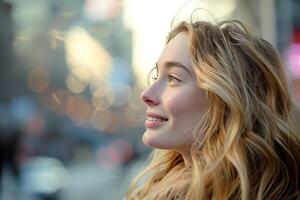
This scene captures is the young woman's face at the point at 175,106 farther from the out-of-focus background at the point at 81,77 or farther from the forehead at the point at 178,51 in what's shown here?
the out-of-focus background at the point at 81,77

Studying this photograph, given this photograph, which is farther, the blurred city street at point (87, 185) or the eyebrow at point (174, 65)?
the blurred city street at point (87, 185)

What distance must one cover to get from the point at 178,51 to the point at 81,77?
7.39 metres

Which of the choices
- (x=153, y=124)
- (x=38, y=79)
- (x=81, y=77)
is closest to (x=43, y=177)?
(x=38, y=79)

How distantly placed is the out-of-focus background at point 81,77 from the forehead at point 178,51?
5.92m

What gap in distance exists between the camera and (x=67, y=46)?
8.81m

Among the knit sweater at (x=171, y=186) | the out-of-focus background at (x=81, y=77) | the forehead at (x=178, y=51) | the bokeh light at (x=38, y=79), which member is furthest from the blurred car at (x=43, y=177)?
the forehead at (x=178, y=51)

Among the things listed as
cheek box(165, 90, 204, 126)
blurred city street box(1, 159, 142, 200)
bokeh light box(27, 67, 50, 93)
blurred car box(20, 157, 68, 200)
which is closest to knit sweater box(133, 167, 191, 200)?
cheek box(165, 90, 204, 126)

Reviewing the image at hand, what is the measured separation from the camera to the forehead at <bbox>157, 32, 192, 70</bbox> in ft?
5.52

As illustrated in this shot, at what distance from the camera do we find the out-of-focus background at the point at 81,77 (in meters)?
7.95

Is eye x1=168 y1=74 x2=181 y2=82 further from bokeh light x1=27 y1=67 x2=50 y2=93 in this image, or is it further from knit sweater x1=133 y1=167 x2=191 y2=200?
bokeh light x1=27 y1=67 x2=50 y2=93

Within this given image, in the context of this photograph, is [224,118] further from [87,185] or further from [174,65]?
[87,185]

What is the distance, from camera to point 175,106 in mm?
1639

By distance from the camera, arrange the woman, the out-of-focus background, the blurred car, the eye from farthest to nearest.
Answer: the out-of-focus background
the blurred car
the eye
the woman

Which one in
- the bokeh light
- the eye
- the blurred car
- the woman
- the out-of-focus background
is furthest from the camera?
the bokeh light
